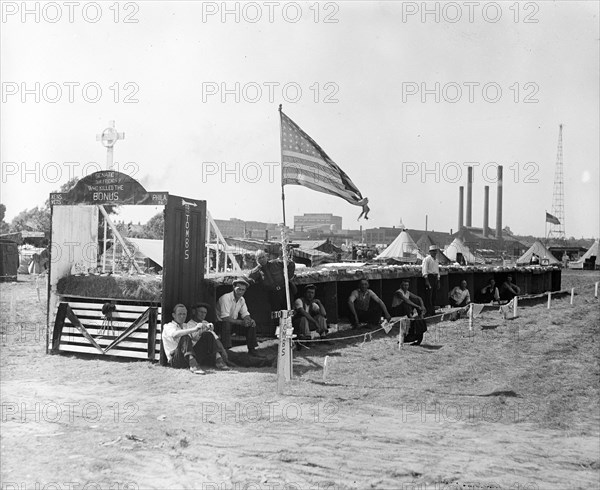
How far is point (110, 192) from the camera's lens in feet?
37.0

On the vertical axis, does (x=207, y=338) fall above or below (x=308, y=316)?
below

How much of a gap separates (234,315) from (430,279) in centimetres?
793

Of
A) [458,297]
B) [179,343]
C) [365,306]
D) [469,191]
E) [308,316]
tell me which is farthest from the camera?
[469,191]

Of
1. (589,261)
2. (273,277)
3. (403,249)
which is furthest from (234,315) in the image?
(589,261)

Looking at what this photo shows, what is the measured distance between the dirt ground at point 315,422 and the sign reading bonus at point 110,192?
2.67 m

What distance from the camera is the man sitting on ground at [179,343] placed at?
1015 cm

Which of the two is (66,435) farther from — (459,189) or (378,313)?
(459,189)

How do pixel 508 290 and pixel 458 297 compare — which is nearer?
pixel 458 297

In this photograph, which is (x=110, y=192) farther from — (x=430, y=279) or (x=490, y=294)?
(x=490, y=294)

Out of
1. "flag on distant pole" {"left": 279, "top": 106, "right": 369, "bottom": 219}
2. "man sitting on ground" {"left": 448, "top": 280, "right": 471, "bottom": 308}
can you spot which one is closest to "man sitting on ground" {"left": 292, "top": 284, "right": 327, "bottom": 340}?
"flag on distant pole" {"left": 279, "top": 106, "right": 369, "bottom": 219}

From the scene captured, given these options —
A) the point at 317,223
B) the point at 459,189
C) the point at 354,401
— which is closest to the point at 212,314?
the point at 354,401

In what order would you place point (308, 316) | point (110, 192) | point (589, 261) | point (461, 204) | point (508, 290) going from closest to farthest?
1. point (110, 192)
2. point (308, 316)
3. point (508, 290)
4. point (589, 261)
5. point (461, 204)

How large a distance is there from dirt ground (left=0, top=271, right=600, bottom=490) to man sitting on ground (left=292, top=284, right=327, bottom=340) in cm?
74

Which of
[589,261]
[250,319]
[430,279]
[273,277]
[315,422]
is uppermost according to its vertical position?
[273,277]
